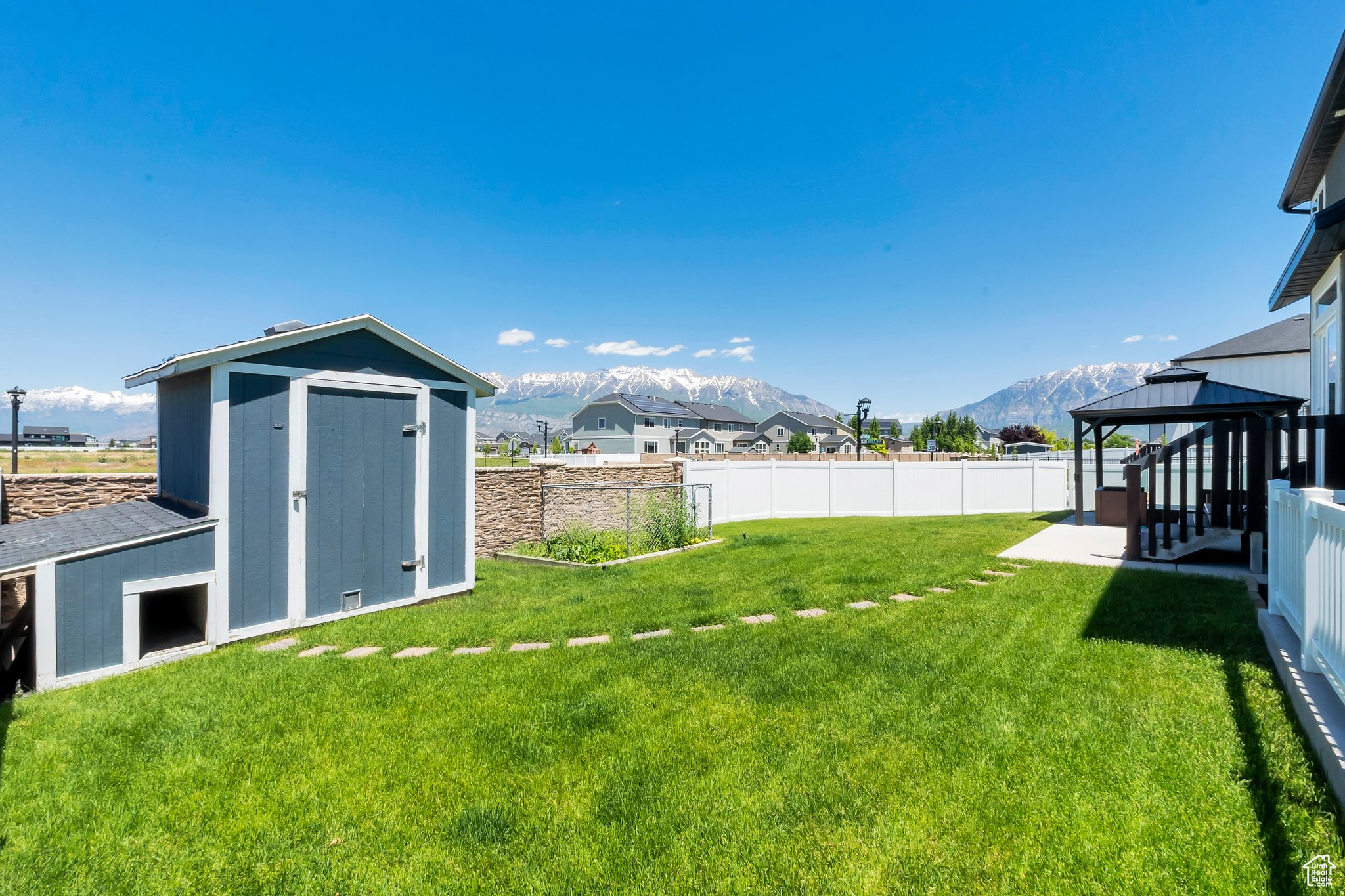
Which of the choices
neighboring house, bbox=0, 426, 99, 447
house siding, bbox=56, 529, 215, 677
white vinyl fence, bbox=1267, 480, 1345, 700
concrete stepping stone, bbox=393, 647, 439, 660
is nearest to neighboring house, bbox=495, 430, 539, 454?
neighboring house, bbox=0, 426, 99, 447

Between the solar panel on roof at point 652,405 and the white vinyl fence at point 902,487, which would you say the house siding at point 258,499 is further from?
the solar panel on roof at point 652,405

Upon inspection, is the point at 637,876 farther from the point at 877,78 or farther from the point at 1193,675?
the point at 877,78

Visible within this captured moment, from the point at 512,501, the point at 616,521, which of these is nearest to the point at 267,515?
the point at 512,501

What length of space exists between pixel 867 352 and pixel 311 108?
44.7 meters

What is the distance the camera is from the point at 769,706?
329cm

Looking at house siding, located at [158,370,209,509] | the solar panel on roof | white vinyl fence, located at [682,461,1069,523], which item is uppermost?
the solar panel on roof

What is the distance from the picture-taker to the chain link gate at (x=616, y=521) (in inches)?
358

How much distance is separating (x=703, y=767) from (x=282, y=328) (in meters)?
5.87

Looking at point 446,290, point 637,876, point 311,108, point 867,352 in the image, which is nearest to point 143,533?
point 637,876

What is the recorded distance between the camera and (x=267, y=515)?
520cm

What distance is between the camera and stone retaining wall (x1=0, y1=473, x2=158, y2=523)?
5973 mm

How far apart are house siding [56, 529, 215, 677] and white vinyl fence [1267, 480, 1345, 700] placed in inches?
299

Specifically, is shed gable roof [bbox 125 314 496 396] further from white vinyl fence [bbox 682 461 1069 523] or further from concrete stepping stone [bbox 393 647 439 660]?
white vinyl fence [bbox 682 461 1069 523]

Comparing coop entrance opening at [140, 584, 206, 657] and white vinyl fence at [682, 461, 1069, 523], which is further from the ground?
white vinyl fence at [682, 461, 1069, 523]
